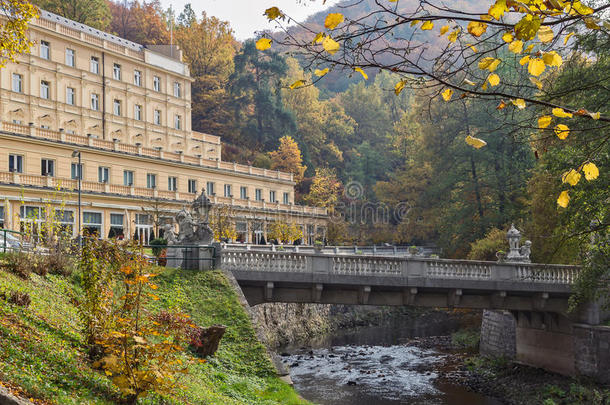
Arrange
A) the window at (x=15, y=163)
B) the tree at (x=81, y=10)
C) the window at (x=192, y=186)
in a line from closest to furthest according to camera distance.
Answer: the window at (x=15, y=163) → the window at (x=192, y=186) → the tree at (x=81, y=10)

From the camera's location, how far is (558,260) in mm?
29109

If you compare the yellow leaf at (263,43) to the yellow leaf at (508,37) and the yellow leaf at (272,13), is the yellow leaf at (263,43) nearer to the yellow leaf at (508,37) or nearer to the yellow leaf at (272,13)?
the yellow leaf at (272,13)

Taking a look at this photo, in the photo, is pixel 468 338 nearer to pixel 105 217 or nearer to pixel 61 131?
pixel 105 217

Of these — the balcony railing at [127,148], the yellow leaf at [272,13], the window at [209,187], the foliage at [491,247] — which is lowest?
the foliage at [491,247]

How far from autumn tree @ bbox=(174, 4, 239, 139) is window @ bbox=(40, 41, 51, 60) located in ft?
88.3

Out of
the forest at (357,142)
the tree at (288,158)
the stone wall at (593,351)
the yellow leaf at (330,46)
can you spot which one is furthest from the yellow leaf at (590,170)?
the tree at (288,158)

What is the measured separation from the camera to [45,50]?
161 feet

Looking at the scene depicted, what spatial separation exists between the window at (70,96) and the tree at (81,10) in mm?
14838

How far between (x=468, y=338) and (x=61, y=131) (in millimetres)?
32601

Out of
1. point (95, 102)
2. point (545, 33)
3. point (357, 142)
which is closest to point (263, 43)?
point (545, 33)

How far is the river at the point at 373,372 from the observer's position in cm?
2327

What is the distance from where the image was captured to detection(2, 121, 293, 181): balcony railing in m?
42.2

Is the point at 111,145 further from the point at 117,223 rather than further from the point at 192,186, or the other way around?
the point at 192,186

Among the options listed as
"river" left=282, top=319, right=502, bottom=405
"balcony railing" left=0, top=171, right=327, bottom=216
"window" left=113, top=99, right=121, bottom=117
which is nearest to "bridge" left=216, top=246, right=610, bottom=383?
"river" left=282, top=319, right=502, bottom=405
